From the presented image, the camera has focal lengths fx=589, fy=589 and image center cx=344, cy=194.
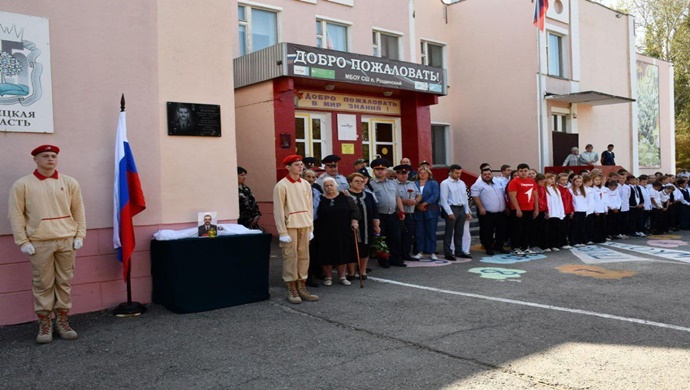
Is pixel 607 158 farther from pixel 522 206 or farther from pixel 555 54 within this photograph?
pixel 522 206

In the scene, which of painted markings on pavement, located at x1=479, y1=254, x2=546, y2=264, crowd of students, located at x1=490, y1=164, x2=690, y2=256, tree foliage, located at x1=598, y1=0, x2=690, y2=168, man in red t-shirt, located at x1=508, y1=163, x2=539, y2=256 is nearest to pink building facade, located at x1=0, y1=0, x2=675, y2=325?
crowd of students, located at x1=490, y1=164, x2=690, y2=256

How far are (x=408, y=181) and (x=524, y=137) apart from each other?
10.4 meters

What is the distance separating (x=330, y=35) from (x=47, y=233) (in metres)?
12.8

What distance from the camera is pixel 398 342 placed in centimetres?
571

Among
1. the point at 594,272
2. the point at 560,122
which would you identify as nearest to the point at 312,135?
the point at 594,272

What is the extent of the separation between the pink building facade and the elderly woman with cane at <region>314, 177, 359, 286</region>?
1292 millimetres

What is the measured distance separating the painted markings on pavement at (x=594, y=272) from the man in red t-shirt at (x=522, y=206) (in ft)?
5.36

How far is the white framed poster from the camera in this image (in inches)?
265

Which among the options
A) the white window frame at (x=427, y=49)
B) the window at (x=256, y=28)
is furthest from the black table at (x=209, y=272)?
the white window frame at (x=427, y=49)

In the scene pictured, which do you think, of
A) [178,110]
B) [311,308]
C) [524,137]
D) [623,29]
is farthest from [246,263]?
[623,29]

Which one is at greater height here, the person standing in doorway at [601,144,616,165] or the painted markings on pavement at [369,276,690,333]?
the person standing in doorway at [601,144,616,165]

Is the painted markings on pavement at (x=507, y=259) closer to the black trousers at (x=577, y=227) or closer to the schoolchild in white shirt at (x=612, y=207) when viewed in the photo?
the black trousers at (x=577, y=227)

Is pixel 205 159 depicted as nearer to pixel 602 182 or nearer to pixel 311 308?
pixel 311 308

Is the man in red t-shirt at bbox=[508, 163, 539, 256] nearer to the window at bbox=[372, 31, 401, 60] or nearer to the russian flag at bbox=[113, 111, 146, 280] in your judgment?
the russian flag at bbox=[113, 111, 146, 280]
